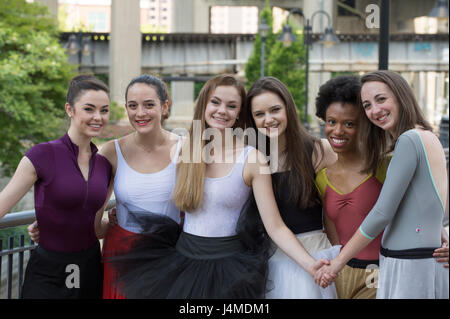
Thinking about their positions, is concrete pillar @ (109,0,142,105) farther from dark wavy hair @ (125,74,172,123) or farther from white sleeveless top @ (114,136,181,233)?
white sleeveless top @ (114,136,181,233)

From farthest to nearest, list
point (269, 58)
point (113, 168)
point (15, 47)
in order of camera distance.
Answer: point (269, 58) → point (15, 47) → point (113, 168)

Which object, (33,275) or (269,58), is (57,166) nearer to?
(33,275)

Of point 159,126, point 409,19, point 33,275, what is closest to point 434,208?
point 159,126

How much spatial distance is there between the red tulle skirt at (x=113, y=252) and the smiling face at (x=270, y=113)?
107 centimetres

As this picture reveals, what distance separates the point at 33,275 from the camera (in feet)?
12.6

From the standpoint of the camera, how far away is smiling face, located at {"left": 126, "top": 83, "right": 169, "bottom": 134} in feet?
13.6

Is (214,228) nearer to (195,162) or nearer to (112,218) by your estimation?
(195,162)

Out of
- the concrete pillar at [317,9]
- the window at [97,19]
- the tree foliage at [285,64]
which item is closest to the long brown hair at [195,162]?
the tree foliage at [285,64]

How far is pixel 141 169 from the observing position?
421cm

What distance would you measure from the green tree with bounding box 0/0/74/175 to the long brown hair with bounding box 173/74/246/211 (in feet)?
58.2

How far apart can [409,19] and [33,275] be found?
217ft

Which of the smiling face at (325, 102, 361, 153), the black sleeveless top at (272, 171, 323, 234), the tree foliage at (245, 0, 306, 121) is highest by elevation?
the tree foliage at (245, 0, 306, 121)

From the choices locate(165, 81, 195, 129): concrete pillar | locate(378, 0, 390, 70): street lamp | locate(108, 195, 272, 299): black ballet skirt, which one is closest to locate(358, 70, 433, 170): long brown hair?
locate(108, 195, 272, 299): black ballet skirt

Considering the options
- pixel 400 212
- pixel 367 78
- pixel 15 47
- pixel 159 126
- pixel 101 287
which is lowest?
pixel 101 287
